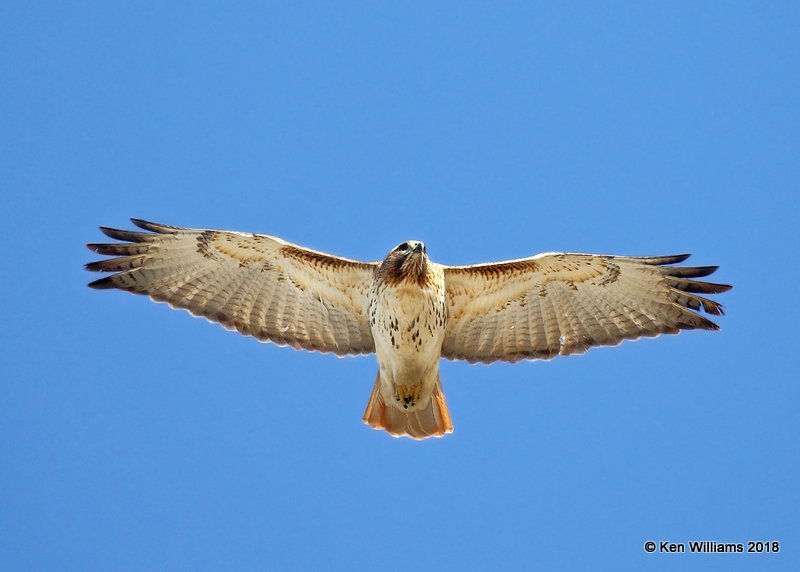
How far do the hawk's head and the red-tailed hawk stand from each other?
0.42 meters

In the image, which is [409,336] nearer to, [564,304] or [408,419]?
[408,419]

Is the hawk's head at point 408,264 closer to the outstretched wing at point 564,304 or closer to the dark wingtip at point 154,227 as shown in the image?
the outstretched wing at point 564,304

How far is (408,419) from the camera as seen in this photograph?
1302 centimetres

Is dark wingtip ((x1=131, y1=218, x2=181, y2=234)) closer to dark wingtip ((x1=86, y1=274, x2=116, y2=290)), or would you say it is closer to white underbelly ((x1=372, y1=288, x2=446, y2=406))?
dark wingtip ((x1=86, y1=274, x2=116, y2=290))

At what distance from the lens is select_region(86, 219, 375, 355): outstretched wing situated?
13289mm

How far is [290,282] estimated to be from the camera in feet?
44.7

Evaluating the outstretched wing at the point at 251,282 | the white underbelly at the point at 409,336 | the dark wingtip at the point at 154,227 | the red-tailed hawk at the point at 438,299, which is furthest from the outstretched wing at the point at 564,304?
the dark wingtip at the point at 154,227

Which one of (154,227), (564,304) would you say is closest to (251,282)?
(154,227)

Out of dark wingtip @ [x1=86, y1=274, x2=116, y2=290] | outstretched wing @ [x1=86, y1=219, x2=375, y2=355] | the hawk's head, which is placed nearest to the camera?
the hawk's head

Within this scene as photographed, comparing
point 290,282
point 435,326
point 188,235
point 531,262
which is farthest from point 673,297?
point 188,235

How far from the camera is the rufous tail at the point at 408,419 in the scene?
1302 centimetres

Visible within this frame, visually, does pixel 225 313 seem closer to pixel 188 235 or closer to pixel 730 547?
pixel 188 235

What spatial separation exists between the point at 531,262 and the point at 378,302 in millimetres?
1883

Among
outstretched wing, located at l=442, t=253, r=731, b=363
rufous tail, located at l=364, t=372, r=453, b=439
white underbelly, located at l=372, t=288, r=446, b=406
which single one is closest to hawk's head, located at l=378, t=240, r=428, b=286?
white underbelly, located at l=372, t=288, r=446, b=406
